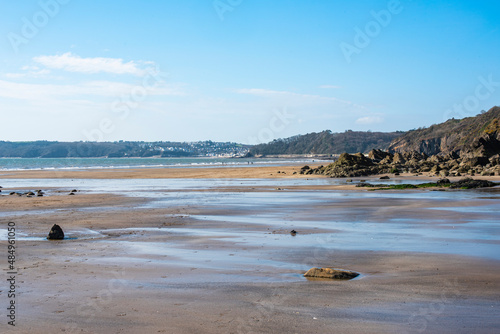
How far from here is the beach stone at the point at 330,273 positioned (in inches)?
336

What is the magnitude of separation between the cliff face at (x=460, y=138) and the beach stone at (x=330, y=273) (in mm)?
47469

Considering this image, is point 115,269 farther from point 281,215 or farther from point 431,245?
point 281,215

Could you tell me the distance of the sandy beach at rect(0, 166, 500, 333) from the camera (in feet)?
21.0

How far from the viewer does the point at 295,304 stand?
7090mm

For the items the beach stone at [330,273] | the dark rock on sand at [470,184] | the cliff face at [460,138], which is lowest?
the beach stone at [330,273]

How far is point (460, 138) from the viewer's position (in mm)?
95000

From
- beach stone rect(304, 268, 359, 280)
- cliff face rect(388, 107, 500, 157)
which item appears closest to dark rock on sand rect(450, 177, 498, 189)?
beach stone rect(304, 268, 359, 280)

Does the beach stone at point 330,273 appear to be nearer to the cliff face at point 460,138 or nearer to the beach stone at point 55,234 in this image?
the beach stone at point 55,234

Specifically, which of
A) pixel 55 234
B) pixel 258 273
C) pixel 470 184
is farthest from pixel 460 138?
pixel 258 273

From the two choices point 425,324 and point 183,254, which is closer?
point 425,324

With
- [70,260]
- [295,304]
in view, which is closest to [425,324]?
[295,304]

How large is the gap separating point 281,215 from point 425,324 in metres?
11.7

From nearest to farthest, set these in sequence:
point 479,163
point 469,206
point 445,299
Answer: point 445,299
point 469,206
point 479,163

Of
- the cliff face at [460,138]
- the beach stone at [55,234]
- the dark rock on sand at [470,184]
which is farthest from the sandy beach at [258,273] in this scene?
the cliff face at [460,138]
